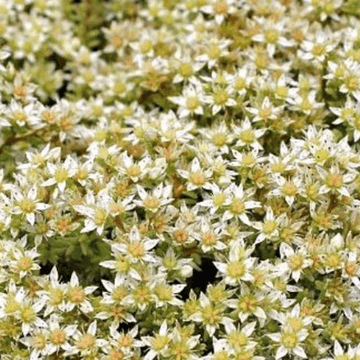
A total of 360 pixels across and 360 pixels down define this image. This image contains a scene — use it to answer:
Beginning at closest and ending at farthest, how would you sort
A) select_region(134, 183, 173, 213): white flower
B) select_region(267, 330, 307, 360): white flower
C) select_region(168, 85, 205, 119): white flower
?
select_region(267, 330, 307, 360): white flower < select_region(134, 183, 173, 213): white flower < select_region(168, 85, 205, 119): white flower

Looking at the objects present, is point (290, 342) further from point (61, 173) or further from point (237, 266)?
point (61, 173)

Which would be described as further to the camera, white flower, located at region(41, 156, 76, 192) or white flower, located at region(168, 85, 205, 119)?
white flower, located at region(168, 85, 205, 119)

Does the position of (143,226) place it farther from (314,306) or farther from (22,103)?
(22,103)

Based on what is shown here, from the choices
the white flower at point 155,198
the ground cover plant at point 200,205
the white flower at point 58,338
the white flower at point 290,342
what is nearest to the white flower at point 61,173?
the ground cover plant at point 200,205

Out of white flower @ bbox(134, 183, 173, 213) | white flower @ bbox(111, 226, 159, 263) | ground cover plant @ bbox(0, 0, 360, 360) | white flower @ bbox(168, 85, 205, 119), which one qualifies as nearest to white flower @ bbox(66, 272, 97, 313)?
ground cover plant @ bbox(0, 0, 360, 360)

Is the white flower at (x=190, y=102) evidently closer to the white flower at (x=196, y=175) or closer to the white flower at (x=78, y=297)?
the white flower at (x=196, y=175)

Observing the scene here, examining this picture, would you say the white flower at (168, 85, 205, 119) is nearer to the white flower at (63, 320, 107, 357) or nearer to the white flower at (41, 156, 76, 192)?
the white flower at (41, 156, 76, 192)

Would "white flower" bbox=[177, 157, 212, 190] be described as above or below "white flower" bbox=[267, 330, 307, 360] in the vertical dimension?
above

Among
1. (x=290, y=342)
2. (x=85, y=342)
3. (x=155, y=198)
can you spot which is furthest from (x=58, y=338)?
(x=290, y=342)

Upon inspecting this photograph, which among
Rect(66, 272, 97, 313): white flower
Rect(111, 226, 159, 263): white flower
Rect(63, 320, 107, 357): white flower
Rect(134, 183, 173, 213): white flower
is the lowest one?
Rect(63, 320, 107, 357): white flower
